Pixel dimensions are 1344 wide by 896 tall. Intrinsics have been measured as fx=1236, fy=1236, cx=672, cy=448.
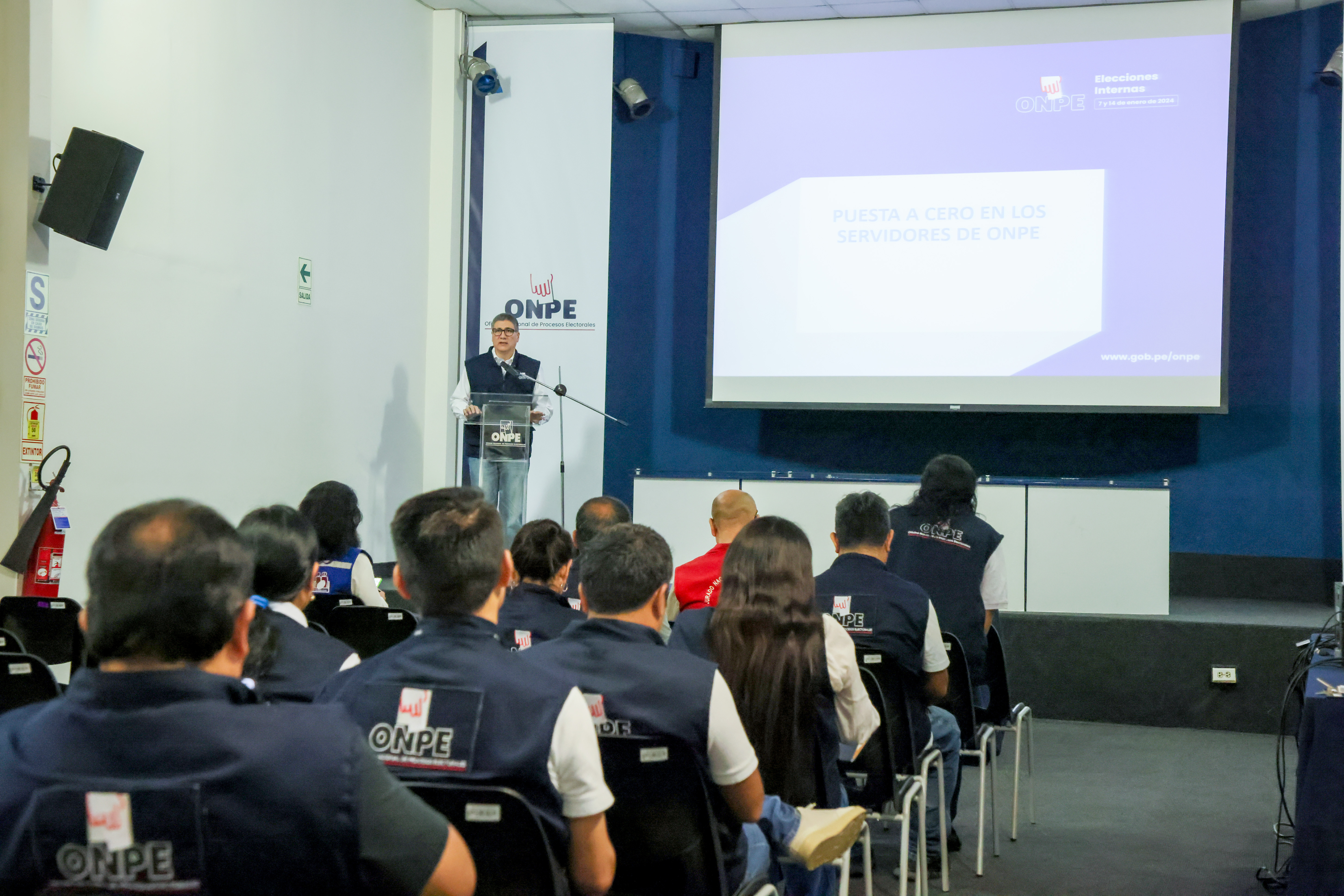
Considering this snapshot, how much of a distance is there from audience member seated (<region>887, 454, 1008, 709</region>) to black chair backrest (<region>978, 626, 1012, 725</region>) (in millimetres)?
27

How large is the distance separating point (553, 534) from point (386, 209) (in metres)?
4.68

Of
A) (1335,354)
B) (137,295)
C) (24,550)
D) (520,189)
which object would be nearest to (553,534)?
(24,550)

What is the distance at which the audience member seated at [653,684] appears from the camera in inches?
77.5

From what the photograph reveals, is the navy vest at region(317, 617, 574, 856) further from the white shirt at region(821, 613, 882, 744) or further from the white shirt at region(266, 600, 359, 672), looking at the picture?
the white shirt at region(821, 613, 882, 744)

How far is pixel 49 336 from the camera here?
15.9ft

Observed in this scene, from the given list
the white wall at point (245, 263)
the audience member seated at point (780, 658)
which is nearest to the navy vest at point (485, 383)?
the white wall at point (245, 263)

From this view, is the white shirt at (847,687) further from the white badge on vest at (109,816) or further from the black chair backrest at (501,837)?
the white badge on vest at (109,816)

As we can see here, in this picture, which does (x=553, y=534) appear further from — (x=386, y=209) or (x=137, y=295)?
(x=386, y=209)

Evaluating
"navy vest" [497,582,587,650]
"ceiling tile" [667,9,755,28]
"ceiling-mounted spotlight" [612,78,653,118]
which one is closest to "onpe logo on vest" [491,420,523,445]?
"ceiling-mounted spotlight" [612,78,653,118]

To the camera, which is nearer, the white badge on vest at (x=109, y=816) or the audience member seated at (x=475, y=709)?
the white badge on vest at (x=109, y=816)

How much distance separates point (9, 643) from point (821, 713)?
1.92 metres

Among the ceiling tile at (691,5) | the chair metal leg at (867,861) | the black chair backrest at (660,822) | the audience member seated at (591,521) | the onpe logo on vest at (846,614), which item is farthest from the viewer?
the ceiling tile at (691,5)

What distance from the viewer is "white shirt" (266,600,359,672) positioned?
2314 millimetres

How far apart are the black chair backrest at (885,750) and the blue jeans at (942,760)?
39cm
